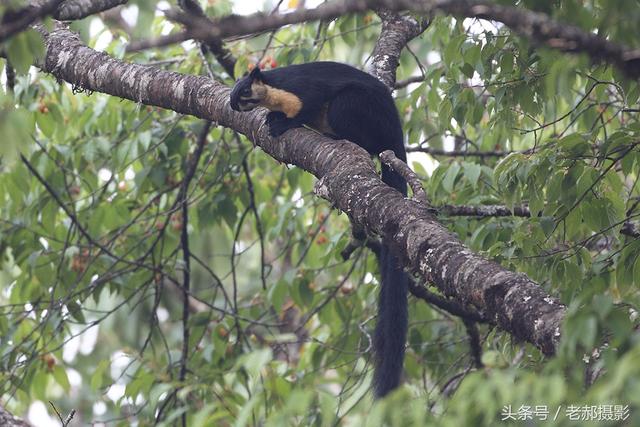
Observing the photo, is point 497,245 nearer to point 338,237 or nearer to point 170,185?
point 338,237

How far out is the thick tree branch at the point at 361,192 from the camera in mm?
1954

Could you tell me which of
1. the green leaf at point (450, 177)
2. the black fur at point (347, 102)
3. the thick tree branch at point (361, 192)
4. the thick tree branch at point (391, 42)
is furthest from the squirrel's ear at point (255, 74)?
the green leaf at point (450, 177)

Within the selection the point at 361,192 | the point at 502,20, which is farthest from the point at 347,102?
the point at 502,20

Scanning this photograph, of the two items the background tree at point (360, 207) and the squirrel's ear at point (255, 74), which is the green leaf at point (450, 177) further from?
the squirrel's ear at point (255, 74)

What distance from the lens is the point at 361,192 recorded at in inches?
101

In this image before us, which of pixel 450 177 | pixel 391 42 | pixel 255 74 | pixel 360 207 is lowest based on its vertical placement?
pixel 360 207

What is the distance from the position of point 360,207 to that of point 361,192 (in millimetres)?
52

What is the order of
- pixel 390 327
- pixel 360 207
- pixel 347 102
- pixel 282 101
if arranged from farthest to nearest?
1. pixel 347 102
2. pixel 282 101
3. pixel 390 327
4. pixel 360 207

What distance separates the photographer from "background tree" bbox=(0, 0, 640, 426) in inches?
60.9

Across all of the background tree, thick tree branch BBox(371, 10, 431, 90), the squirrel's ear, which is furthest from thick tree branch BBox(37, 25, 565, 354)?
thick tree branch BBox(371, 10, 431, 90)

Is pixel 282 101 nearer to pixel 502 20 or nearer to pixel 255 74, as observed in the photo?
pixel 255 74

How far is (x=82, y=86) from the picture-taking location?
135 inches

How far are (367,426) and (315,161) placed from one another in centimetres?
156

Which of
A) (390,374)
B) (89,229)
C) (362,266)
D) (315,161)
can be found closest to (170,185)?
(89,229)
